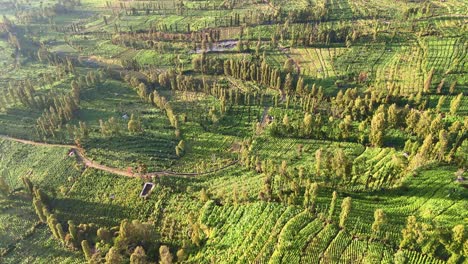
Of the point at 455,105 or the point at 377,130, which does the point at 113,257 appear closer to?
the point at 377,130

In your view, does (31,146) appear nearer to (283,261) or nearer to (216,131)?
(216,131)

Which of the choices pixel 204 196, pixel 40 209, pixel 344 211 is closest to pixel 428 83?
pixel 344 211

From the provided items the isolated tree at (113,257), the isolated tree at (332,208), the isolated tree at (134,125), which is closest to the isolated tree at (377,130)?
the isolated tree at (332,208)

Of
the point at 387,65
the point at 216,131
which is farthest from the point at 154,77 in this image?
the point at 387,65

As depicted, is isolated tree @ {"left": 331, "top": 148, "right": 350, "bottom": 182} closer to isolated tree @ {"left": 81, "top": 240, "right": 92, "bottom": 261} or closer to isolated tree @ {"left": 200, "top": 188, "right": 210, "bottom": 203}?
isolated tree @ {"left": 200, "top": 188, "right": 210, "bottom": 203}

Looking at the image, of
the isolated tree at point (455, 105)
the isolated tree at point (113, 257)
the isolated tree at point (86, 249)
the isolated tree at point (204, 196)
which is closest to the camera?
the isolated tree at point (113, 257)

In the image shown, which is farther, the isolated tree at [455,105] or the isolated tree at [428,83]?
the isolated tree at [428,83]

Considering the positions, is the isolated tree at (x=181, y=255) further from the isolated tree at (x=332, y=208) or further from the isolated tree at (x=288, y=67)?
the isolated tree at (x=288, y=67)

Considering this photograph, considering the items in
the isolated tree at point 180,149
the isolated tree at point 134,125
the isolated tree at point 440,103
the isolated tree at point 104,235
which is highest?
the isolated tree at point 440,103
